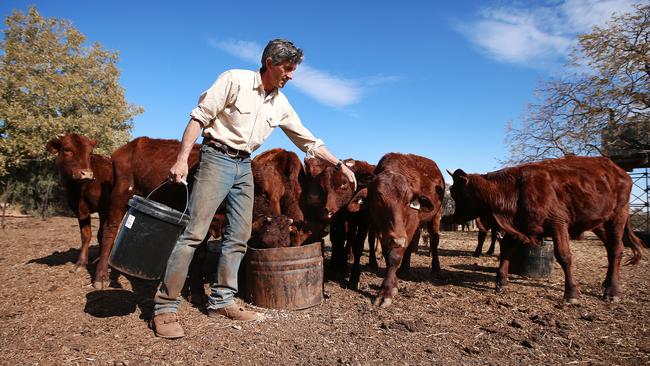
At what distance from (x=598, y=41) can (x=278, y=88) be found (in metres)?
21.9

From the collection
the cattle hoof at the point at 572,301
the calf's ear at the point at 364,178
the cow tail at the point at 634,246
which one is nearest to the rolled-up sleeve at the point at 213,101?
the calf's ear at the point at 364,178

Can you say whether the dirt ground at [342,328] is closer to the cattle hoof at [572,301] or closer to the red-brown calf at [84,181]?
the cattle hoof at [572,301]

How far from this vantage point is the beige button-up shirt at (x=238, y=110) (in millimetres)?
3594

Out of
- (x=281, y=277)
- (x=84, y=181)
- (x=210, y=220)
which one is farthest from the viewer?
(x=84, y=181)

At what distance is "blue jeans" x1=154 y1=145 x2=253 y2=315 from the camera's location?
355 centimetres

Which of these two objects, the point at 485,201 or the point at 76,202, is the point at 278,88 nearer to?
the point at 485,201

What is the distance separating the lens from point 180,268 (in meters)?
3.52

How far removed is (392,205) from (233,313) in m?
2.29

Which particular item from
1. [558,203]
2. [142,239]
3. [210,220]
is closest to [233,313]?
[210,220]

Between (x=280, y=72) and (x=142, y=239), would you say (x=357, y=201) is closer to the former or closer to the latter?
(x=280, y=72)

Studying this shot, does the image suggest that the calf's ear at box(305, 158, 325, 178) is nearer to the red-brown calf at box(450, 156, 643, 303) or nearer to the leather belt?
the leather belt

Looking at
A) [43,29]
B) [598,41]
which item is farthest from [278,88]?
[43,29]

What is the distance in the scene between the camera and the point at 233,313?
3975mm

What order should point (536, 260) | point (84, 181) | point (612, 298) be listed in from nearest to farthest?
1. point (612, 298)
2. point (84, 181)
3. point (536, 260)
